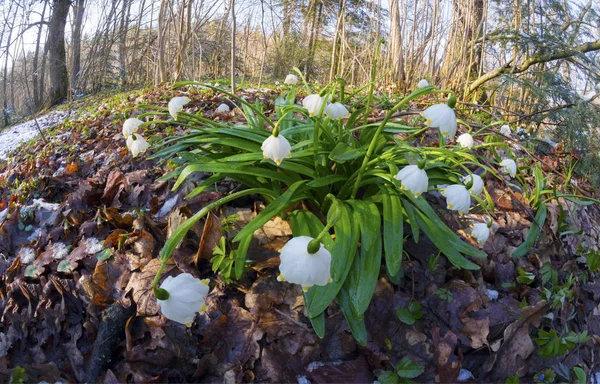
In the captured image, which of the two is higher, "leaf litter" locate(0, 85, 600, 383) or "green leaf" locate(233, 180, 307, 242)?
"green leaf" locate(233, 180, 307, 242)

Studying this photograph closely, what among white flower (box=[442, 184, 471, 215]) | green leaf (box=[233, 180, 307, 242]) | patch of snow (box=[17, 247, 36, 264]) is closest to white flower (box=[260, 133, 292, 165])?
green leaf (box=[233, 180, 307, 242])

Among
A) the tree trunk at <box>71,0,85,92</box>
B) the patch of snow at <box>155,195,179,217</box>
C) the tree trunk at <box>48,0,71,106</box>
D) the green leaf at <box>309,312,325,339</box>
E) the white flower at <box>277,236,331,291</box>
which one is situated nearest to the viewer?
the white flower at <box>277,236,331,291</box>

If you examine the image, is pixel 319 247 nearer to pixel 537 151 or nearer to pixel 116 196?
pixel 116 196

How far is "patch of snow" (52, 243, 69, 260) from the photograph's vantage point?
1.63 metres

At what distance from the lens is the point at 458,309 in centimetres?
139

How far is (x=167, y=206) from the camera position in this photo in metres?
1.85

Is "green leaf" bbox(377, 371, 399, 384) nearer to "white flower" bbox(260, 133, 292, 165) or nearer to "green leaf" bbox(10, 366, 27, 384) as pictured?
"white flower" bbox(260, 133, 292, 165)

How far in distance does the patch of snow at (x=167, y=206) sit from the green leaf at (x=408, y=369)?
1.19 m

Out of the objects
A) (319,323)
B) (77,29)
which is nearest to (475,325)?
(319,323)

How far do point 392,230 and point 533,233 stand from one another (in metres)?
0.77

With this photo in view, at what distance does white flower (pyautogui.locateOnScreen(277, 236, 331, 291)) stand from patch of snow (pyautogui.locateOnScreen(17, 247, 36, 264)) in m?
1.37

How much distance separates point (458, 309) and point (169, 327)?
3.29 feet

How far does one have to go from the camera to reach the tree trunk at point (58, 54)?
6820 mm

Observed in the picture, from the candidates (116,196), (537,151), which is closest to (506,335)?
(116,196)
